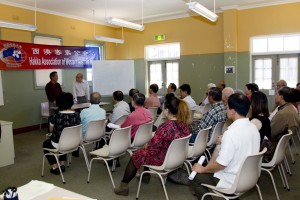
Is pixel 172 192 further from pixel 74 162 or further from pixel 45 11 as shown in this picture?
pixel 45 11

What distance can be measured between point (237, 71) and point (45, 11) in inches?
224

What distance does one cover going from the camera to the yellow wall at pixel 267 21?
22.8ft

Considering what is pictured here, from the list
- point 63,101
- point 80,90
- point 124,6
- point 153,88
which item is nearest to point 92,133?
point 63,101

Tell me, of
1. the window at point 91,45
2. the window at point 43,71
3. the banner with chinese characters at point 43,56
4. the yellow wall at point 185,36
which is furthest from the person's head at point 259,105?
the window at point 91,45

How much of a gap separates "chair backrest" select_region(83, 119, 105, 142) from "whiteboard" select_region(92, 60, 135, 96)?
467 cm

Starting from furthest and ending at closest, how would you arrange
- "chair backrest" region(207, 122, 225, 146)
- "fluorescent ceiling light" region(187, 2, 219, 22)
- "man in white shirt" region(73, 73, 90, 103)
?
"man in white shirt" region(73, 73, 90, 103), "fluorescent ceiling light" region(187, 2, 219, 22), "chair backrest" region(207, 122, 225, 146)

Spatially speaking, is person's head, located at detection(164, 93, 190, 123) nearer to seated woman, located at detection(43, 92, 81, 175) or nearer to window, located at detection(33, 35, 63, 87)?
seated woman, located at detection(43, 92, 81, 175)

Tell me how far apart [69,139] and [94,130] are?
0.45m

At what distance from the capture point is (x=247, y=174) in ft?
6.91

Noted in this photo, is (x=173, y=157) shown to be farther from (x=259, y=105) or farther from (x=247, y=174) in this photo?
(x=259, y=105)

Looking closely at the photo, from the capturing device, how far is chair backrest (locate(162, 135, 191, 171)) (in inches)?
105

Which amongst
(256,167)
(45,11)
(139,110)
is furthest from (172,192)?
(45,11)

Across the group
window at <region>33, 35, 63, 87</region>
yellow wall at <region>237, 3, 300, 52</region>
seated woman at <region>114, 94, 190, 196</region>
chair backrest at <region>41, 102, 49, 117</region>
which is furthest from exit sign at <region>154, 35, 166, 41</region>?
seated woman at <region>114, 94, 190, 196</region>

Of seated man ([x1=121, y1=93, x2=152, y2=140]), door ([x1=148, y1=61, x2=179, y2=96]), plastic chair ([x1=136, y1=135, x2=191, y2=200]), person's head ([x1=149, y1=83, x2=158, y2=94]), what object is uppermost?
door ([x1=148, y1=61, x2=179, y2=96])
